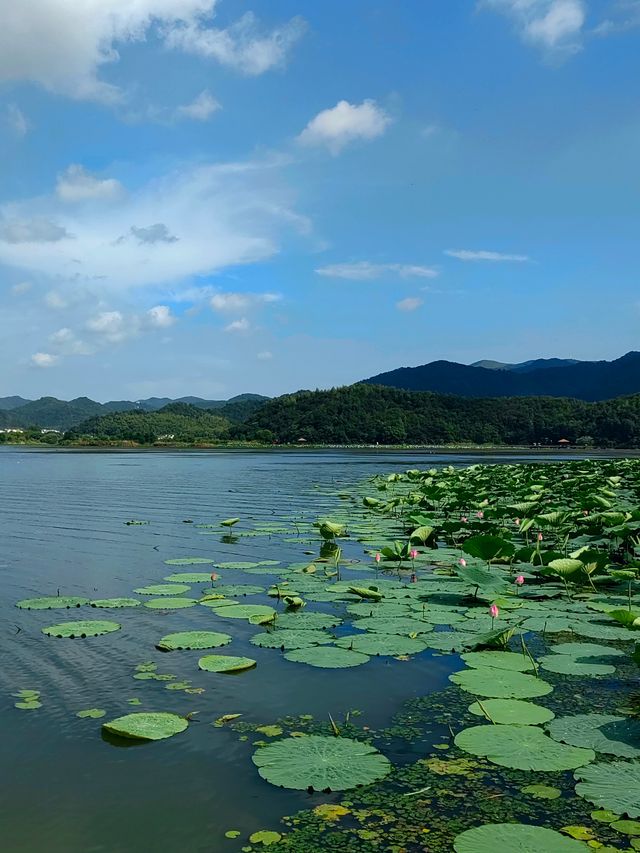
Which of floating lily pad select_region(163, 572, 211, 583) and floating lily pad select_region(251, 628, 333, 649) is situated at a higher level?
floating lily pad select_region(251, 628, 333, 649)

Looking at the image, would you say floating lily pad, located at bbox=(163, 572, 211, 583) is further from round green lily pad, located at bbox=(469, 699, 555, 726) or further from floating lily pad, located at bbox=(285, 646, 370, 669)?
round green lily pad, located at bbox=(469, 699, 555, 726)

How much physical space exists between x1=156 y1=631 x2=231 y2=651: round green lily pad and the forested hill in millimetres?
96998

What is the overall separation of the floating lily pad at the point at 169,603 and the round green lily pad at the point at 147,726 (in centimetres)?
306

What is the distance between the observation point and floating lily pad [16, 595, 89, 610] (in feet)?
24.3

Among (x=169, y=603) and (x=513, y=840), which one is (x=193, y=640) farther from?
(x=513, y=840)

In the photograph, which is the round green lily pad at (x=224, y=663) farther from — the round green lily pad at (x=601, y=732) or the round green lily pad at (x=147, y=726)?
the round green lily pad at (x=601, y=732)

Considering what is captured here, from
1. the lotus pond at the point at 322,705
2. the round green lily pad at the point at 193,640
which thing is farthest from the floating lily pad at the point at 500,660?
the round green lily pad at the point at 193,640

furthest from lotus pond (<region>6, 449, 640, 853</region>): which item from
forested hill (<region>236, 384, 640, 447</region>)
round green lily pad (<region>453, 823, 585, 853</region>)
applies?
forested hill (<region>236, 384, 640, 447</region>)

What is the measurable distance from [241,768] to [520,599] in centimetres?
486

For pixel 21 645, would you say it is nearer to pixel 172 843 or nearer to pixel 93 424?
pixel 172 843

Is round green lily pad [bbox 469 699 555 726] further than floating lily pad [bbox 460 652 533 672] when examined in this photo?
No

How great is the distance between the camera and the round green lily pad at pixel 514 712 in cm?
423

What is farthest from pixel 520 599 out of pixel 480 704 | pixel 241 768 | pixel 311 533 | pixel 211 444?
pixel 211 444

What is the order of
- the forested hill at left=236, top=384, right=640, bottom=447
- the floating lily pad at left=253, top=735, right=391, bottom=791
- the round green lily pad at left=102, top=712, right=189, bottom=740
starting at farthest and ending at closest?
1. the forested hill at left=236, top=384, right=640, bottom=447
2. the round green lily pad at left=102, top=712, right=189, bottom=740
3. the floating lily pad at left=253, top=735, right=391, bottom=791
